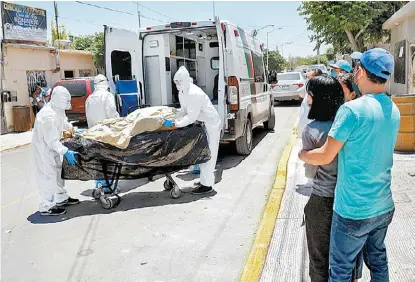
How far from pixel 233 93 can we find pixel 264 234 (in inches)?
130

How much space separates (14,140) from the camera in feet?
42.2

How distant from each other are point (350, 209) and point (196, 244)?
2.21m

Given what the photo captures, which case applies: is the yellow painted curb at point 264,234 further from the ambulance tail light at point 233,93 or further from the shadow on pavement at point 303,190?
the ambulance tail light at point 233,93

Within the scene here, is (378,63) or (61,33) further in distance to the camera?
(61,33)

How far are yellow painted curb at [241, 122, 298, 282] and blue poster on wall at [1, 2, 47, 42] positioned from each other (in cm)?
1194

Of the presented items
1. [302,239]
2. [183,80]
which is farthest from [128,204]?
[302,239]

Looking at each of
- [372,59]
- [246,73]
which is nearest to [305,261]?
[372,59]

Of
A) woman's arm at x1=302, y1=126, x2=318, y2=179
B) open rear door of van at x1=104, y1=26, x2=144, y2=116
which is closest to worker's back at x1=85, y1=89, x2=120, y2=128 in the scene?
open rear door of van at x1=104, y1=26, x2=144, y2=116

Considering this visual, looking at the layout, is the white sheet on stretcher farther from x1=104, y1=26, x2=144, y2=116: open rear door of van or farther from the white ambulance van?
x1=104, y1=26, x2=144, y2=116: open rear door of van

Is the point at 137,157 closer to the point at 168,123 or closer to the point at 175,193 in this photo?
the point at 168,123

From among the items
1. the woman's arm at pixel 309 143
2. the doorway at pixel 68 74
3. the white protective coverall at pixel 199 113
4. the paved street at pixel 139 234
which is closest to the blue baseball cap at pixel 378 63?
the woman's arm at pixel 309 143

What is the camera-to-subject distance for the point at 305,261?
366cm

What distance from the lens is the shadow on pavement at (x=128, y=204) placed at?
532 centimetres

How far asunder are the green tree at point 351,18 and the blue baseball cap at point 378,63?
18.5 meters
